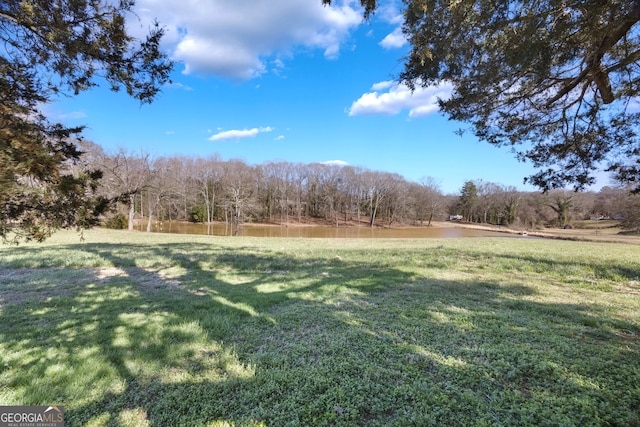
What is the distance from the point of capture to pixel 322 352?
2906 mm

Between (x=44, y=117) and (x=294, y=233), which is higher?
(x=44, y=117)

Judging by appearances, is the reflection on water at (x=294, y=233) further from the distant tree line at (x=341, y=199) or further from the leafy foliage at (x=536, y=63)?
the leafy foliage at (x=536, y=63)

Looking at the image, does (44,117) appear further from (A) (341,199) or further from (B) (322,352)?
(A) (341,199)

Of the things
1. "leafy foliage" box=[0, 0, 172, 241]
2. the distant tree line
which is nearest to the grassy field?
"leafy foliage" box=[0, 0, 172, 241]

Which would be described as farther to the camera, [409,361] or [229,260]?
[229,260]

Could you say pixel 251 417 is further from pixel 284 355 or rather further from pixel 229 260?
pixel 229 260

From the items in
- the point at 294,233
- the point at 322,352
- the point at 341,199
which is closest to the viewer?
the point at 322,352

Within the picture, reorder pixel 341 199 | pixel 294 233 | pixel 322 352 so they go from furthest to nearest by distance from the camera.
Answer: pixel 341 199 < pixel 294 233 < pixel 322 352

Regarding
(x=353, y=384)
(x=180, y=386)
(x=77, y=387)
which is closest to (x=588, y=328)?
(x=353, y=384)

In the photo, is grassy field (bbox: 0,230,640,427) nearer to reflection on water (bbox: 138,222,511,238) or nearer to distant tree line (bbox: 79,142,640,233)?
reflection on water (bbox: 138,222,511,238)

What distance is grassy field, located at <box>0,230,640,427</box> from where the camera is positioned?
205 cm

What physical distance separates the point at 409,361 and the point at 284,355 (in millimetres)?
1251

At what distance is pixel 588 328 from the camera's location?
11.8 feet

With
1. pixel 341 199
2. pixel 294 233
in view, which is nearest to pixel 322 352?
pixel 294 233
